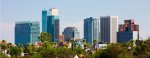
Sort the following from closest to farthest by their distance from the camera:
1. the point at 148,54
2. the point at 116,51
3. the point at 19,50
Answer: the point at 116,51
the point at 148,54
the point at 19,50

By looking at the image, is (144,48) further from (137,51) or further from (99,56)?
(99,56)

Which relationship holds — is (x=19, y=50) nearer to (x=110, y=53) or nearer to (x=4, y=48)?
(x=4, y=48)

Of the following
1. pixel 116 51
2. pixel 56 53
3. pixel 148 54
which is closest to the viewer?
pixel 116 51

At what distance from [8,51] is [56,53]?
42.0m

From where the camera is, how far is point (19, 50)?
112m

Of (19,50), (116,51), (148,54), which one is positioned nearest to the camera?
(116,51)

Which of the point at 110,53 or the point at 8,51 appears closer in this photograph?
the point at 110,53

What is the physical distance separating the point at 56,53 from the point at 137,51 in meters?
13.8

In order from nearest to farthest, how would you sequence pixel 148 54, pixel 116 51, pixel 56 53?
pixel 116 51 → pixel 148 54 → pixel 56 53

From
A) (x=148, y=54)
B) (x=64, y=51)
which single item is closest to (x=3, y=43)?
(x=64, y=51)

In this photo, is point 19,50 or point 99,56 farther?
point 19,50

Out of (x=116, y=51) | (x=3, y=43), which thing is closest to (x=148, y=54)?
(x=116, y=51)

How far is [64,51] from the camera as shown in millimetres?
76188

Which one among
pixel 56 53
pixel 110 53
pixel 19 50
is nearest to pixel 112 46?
pixel 110 53
